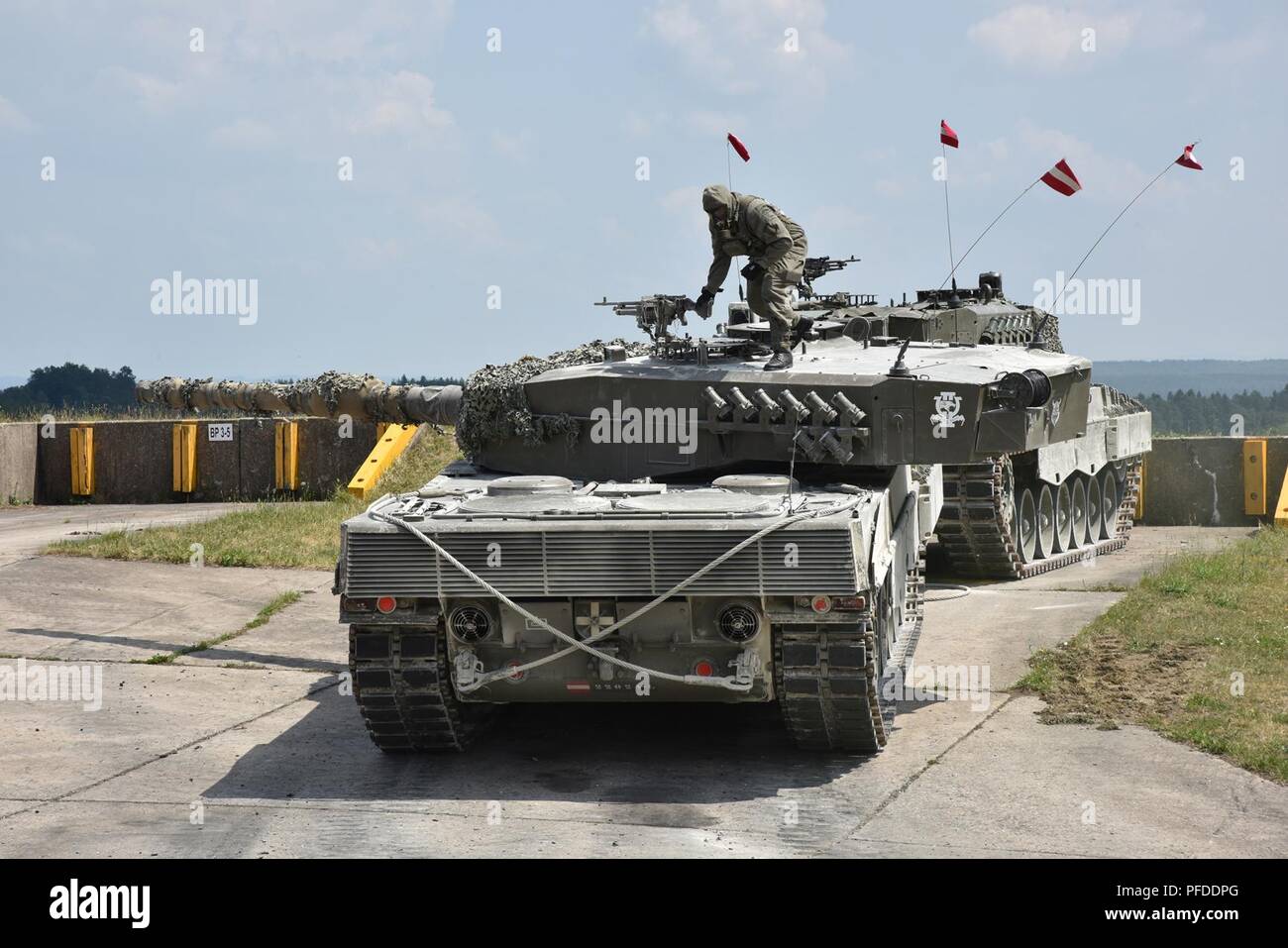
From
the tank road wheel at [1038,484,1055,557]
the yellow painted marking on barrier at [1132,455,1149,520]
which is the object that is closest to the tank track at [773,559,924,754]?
the tank road wheel at [1038,484,1055,557]

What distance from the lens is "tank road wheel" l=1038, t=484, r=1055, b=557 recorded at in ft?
59.1

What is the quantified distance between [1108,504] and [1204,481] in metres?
2.79

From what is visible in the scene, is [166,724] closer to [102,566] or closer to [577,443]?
[577,443]

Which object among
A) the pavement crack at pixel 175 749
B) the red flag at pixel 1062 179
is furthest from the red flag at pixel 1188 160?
the pavement crack at pixel 175 749

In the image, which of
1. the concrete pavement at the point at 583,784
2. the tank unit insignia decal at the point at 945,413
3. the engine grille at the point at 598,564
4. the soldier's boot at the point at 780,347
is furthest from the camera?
the soldier's boot at the point at 780,347

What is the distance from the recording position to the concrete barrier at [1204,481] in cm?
2202

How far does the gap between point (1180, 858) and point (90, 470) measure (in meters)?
19.9

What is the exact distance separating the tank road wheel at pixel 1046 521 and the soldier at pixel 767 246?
7179mm

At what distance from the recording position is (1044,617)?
1414 cm

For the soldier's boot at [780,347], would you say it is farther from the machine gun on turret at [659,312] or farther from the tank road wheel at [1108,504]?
the tank road wheel at [1108,504]

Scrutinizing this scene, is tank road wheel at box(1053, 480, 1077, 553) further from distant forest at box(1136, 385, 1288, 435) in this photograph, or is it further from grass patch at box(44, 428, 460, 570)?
distant forest at box(1136, 385, 1288, 435)

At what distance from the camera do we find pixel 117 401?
35188 mm

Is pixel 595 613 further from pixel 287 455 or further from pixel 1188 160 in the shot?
pixel 287 455

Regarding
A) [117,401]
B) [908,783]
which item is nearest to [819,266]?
[908,783]
